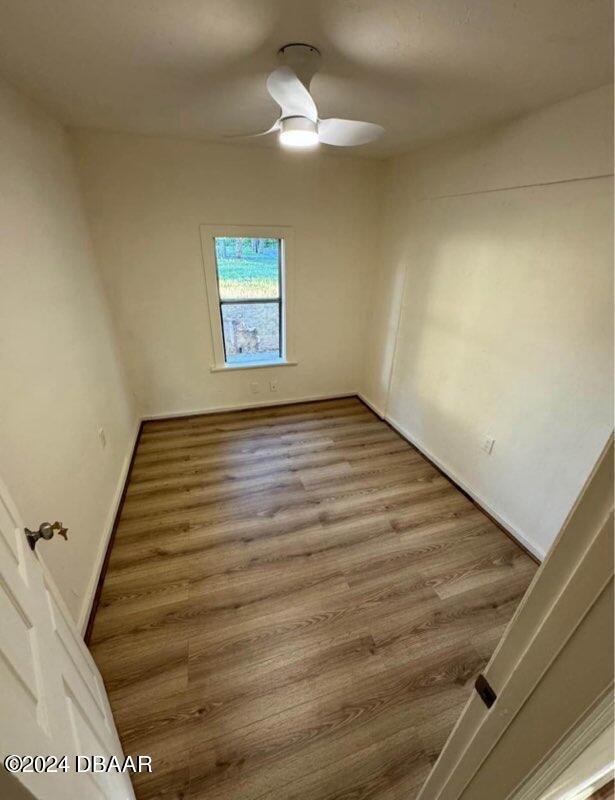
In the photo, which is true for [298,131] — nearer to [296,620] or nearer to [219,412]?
[296,620]

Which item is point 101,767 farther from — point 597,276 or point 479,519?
point 597,276


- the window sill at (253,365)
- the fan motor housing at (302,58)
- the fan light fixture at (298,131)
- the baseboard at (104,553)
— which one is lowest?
the baseboard at (104,553)

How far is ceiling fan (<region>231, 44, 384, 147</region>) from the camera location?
1222 mm

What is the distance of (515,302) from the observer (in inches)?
77.7

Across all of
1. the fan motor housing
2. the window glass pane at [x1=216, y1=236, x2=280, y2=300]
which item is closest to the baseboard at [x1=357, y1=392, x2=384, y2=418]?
the window glass pane at [x1=216, y1=236, x2=280, y2=300]

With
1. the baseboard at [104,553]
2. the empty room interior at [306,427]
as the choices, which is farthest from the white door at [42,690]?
the baseboard at [104,553]

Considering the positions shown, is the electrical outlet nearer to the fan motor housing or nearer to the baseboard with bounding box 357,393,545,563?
the baseboard with bounding box 357,393,545,563

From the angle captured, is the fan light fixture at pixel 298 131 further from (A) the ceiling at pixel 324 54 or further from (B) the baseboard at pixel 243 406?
(B) the baseboard at pixel 243 406

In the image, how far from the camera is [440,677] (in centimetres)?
146

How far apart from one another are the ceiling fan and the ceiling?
0.06 m

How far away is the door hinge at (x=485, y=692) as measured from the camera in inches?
26.2

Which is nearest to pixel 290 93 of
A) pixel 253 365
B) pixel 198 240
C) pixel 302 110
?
pixel 302 110

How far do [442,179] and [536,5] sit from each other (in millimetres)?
1510

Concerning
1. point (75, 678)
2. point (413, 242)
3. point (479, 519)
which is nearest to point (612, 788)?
point (479, 519)
